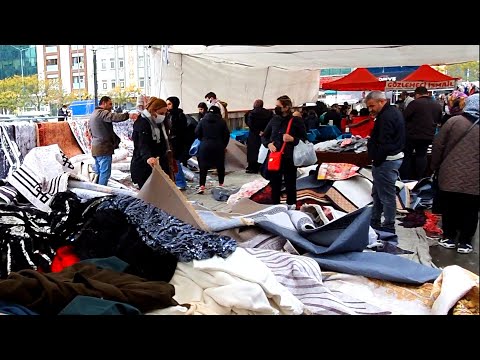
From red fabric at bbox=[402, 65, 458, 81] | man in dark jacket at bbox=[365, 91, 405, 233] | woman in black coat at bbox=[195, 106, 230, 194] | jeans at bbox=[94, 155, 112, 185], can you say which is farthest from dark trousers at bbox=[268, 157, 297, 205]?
red fabric at bbox=[402, 65, 458, 81]

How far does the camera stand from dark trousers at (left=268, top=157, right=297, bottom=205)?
5.57 meters

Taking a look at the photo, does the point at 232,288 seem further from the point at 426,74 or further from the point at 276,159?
the point at 426,74

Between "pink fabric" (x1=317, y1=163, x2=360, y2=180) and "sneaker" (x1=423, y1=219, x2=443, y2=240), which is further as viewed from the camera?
"pink fabric" (x1=317, y1=163, x2=360, y2=180)

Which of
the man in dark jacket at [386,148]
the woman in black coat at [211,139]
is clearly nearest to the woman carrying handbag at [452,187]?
the man in dark jacket at [386,148]

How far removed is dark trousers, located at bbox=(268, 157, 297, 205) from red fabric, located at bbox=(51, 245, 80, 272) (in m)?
3.27

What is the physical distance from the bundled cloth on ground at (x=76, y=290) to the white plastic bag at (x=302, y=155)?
11.5ft

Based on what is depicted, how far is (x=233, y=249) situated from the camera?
234 centimetres

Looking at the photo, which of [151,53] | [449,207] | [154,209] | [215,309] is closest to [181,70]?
[151,53]

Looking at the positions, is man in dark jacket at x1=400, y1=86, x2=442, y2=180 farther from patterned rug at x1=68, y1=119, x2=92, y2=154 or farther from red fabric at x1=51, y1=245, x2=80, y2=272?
red fabric at x1=51, y1=245, x2=80, y2=272

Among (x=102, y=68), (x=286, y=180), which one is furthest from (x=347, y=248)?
(x=102, y=68)

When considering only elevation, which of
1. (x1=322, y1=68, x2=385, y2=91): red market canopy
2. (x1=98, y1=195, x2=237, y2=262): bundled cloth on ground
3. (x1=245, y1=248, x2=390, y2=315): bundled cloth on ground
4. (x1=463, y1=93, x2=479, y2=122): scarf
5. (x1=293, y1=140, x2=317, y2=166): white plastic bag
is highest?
(x1=463, y1=93, x2=479, y2=122): scarf

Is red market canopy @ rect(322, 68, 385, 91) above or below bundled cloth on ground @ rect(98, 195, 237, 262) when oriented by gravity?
above

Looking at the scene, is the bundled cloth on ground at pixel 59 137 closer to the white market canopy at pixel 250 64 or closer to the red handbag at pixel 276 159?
the white market canopy at pixel 250 64
